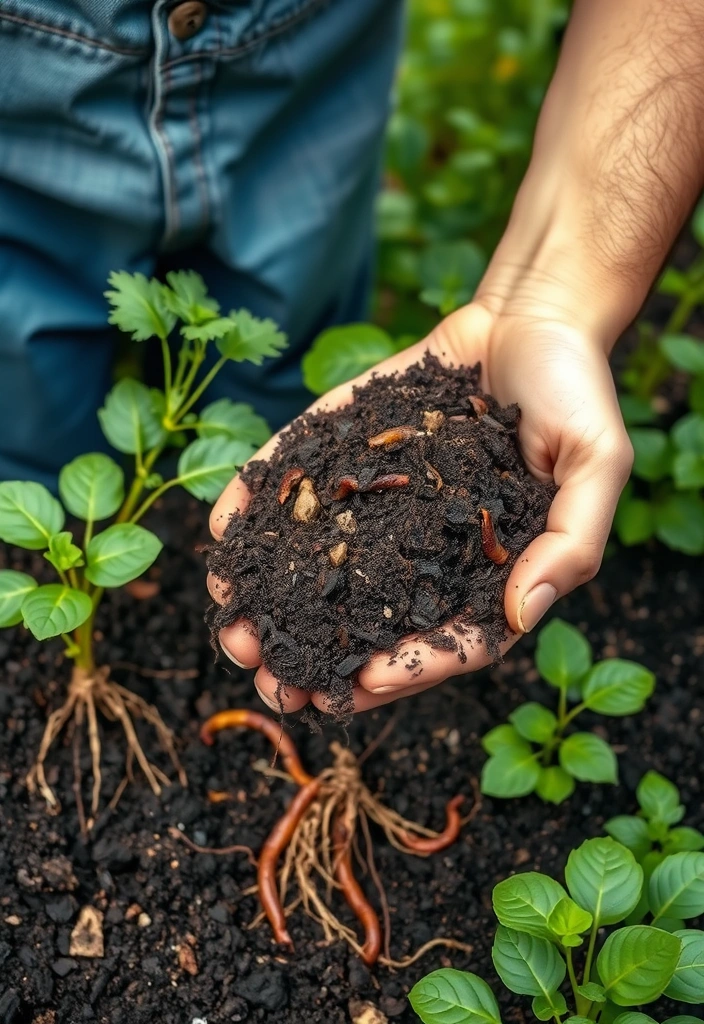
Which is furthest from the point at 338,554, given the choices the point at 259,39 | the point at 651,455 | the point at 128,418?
the point at 651,455

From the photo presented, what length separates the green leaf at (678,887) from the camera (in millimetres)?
1846

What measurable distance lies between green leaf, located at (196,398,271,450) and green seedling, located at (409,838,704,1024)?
1033 millimetres

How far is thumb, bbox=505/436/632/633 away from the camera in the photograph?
1.74m

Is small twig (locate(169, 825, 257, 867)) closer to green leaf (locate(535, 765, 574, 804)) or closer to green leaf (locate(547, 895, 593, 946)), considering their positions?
green leaf (locate(535, 765, 574, 804))

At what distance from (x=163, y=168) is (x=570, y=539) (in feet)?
4.11

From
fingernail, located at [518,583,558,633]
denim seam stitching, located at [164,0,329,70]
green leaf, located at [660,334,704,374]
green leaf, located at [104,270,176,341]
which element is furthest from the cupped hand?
green leaf, located at [660,334,704,374]

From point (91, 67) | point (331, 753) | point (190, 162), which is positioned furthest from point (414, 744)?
point (91, 67)

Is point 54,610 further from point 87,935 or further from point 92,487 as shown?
point 87,935

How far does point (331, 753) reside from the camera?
7.94ft

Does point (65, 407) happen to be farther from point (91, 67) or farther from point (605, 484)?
point (605, 484)

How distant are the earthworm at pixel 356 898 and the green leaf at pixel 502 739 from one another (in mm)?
375

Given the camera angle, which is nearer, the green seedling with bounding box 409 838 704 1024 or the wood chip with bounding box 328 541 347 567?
the green seedling with bounding box 409 838 704 1024

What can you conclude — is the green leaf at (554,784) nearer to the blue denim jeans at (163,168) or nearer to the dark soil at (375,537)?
the dark soil at (375,537)

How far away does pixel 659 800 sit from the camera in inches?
85.0
